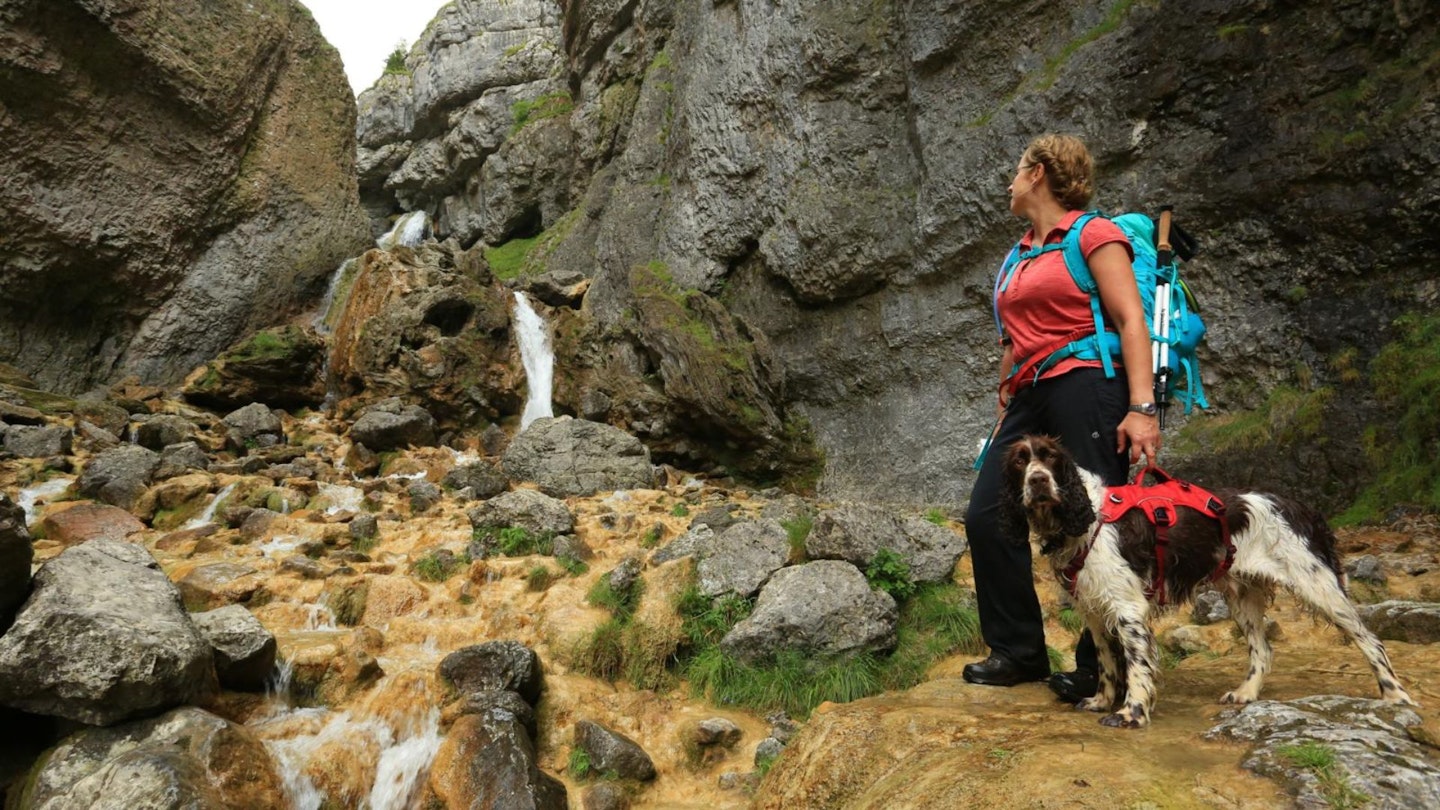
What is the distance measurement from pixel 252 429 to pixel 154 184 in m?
9.18

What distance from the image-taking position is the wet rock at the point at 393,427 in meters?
13.1

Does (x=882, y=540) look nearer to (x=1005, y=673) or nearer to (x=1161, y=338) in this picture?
(x=1005, y=673)

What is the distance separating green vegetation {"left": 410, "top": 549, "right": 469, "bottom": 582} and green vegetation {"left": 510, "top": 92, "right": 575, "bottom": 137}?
2821 cm

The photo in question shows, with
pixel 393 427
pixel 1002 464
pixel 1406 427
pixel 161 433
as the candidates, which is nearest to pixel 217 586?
pixel 393 427

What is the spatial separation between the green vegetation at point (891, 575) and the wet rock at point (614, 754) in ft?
8.40

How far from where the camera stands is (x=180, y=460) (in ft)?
34.7

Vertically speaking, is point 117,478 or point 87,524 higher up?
point 117,478

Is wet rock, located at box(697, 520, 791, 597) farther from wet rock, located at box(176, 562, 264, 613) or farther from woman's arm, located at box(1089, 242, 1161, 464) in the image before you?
woman's arm, located at box(1089, 242, 1161, 464)

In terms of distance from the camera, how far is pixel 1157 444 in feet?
9.21

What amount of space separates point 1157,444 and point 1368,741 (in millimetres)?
1129

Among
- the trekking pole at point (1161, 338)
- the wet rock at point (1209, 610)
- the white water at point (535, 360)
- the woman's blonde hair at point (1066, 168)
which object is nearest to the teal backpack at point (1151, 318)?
the trekking pole at point (1161, 338)

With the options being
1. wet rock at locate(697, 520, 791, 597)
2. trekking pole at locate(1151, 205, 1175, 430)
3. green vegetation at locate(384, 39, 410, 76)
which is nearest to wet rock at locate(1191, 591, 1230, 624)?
wet rock at locate(697, 520, 791, 597)

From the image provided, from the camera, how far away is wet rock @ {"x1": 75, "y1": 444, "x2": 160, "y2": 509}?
359 inches

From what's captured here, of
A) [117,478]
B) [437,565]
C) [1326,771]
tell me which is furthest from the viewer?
[117,478]
